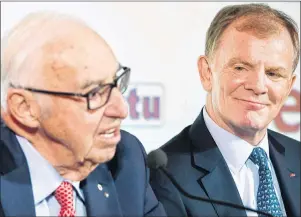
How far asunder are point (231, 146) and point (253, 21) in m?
0.30

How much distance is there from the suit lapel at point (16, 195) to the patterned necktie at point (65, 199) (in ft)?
0.17

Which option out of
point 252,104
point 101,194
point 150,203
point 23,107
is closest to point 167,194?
point 150,203

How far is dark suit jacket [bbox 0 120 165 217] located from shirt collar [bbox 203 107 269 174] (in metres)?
0.20

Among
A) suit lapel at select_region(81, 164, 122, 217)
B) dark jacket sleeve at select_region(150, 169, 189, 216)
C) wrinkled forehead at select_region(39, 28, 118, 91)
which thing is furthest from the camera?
dark jacket sleeve at select_region(150, 169, 189, 216)

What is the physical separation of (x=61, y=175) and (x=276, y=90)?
1.79 feet

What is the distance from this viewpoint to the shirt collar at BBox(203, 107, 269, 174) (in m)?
1.40

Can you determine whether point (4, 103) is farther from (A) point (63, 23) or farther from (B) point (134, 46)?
(B) point (134, 46)

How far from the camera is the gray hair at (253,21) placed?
1348 millimetres

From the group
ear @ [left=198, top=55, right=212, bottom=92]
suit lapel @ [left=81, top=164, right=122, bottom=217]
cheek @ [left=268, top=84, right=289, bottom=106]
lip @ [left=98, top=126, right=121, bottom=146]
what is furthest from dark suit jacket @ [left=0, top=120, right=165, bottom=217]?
cheek @ [left=268, top=84, right=289, bottom=106]

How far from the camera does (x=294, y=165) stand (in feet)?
4.83

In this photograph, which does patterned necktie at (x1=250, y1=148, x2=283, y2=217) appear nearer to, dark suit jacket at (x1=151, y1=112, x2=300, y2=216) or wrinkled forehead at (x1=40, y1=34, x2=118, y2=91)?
dark suit jacket at (x1=151, y1=112, x2=300, y2=216)

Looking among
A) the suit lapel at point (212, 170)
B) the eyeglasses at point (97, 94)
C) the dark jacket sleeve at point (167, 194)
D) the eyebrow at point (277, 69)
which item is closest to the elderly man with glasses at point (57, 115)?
the eyeglasses at point (97, 94)

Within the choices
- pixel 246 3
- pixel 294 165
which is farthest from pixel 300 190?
pixel 246 3

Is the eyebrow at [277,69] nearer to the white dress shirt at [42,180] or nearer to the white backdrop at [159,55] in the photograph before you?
the white backdrop at [159,55]
